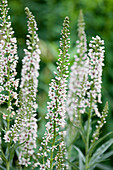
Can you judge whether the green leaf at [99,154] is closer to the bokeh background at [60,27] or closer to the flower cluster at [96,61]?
the flower cluster at [96,61]

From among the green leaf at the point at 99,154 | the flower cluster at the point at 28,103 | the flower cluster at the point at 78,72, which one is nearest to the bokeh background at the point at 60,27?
the flower cluster at the point at 78,72

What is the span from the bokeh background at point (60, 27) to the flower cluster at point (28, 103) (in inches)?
45.1

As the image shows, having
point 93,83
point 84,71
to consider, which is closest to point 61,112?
point 93,83

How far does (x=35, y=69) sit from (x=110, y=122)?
6.67 feet

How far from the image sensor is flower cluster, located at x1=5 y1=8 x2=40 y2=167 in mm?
1414

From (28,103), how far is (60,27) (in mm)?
2372

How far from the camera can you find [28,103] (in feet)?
4.95

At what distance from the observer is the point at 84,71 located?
185 centimetres

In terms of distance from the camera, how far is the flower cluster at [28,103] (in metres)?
1.41

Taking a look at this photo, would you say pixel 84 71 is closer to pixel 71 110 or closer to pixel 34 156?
pixel 71 110

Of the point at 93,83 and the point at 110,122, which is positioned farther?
the point at 110,122

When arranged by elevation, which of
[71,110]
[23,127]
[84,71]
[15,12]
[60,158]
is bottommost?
[60,158]

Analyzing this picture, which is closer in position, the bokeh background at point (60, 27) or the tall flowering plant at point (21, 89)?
the tall flowering plant at point (21, 89)

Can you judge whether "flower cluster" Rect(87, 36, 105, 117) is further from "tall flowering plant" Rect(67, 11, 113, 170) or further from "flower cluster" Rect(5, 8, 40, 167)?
"flower cluster" Rect(5, 8, 40, 167)
